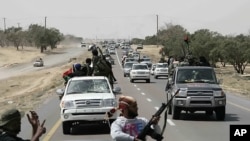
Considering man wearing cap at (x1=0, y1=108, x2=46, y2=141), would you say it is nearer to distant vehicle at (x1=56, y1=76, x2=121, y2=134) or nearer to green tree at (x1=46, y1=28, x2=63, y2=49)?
distant vehicle at (x1=56, y1=76, x2=121, y2=134)

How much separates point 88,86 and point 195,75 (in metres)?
4.66

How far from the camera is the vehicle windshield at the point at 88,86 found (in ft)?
52.0

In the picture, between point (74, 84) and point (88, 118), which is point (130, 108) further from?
point (74, 84)

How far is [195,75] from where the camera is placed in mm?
19094

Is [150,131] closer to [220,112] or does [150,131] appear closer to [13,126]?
[13,126]

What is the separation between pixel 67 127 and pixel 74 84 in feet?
5.08

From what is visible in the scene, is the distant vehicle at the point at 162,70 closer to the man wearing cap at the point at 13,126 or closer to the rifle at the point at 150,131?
the rifle at the point at 150,131

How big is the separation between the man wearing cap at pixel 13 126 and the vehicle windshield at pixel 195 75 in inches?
536

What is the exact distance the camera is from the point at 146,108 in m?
22.5

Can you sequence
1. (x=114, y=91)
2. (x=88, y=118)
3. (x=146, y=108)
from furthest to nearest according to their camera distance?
(x=146, y=108), (x=114, y=91), (x=88, y=118)

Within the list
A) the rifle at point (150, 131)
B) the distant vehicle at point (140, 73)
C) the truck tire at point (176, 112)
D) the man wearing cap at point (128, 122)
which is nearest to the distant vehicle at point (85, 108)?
the truck tire at point (176, 112)

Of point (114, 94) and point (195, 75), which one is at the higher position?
point (195, 75)

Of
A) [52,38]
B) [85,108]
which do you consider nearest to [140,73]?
[85,108]

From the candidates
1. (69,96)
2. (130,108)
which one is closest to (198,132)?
(69,96)
